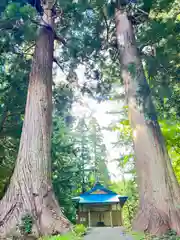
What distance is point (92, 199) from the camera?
1304 centimetres

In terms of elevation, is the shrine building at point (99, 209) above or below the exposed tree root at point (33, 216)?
below

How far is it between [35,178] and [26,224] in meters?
0.90

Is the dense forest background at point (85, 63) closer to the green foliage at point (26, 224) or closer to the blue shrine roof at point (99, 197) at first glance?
the blue shrine roof at point (99, 197)

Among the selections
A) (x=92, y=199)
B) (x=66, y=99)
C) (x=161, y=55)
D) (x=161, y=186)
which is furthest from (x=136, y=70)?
(x=92, y=199)

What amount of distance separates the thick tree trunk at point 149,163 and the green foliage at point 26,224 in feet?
6.54

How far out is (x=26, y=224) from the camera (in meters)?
3.87

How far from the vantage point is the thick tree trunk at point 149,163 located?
157 inches

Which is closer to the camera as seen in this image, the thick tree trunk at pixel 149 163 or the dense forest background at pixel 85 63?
the thick tree trunk at pixel 149 163

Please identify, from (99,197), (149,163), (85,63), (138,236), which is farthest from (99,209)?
(138,236)

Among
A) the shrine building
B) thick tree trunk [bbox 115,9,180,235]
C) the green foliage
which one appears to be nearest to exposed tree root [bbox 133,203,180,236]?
thick tree trunk [bbox 115,9,180,235]

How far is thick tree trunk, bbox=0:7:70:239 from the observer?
4035 millimetres

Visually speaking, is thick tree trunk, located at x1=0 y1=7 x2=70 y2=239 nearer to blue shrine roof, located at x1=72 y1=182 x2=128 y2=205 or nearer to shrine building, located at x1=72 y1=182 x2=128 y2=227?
blue shrine roof, located at x1=72 y1=182 x2=128 y2=205

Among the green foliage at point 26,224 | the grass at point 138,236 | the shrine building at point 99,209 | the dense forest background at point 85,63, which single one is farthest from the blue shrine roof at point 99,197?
the green foliage at point 26,224

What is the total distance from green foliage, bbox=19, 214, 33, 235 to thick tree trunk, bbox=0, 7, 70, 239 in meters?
0.06
